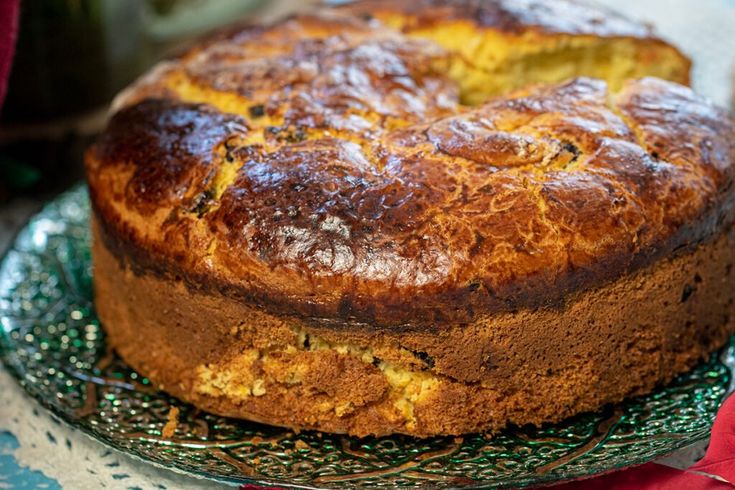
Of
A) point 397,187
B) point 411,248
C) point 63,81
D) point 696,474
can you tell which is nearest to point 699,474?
point 696,474

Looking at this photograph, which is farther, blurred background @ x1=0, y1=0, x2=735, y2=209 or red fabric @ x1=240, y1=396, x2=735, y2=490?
blurred background @ x1=0, y1=0, x2=735, y2=209

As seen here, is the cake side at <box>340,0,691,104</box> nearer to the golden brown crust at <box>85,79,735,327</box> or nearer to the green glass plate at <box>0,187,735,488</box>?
the golden brown crust at <box>85,79,735,327</box>

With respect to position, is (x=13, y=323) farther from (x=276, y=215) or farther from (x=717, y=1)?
(x=717, y=1)

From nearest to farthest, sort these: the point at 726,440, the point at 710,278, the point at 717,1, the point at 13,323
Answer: the point at 726,440
the point at 710,278
the point at 13,323
the point at 717,1

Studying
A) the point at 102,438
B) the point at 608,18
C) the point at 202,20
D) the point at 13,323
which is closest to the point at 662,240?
the point at 608,18

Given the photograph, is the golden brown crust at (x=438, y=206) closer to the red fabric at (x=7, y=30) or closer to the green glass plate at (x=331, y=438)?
the green glass plate at (x=331, y=438)

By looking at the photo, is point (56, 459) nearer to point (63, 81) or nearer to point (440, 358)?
point (440, 358)

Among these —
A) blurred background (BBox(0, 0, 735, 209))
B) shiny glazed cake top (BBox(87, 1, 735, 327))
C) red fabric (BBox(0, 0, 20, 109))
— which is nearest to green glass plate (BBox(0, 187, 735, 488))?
shiny glazed cake top (BBox(87, 1, 735, 327))
